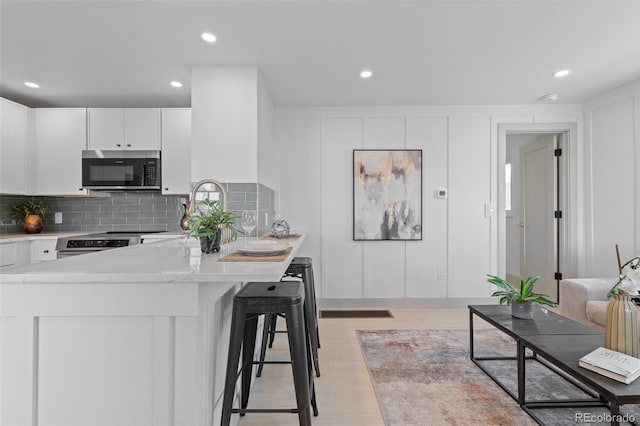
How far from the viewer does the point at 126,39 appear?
7.94 ft

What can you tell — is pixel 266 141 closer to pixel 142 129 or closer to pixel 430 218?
pixel 142 129

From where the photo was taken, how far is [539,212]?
4.44 meters

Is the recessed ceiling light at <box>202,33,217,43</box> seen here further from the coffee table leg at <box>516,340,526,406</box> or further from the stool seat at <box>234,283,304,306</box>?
the coffee table leg at <box>516,340,526,406</box>

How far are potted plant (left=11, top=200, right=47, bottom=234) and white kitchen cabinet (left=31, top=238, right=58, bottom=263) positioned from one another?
457 millimetres

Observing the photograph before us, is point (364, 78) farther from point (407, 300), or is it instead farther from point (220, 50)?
point (407, 300)

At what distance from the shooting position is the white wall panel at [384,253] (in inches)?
156

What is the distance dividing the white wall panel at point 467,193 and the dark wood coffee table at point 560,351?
1591 mm

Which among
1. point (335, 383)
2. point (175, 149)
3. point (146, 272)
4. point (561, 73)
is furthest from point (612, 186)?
point (175, 149)

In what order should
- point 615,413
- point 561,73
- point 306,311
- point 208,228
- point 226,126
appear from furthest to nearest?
point 561,73
point 226,126
point 306,311
point 208,228
point 615,413

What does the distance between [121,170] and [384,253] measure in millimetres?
3206

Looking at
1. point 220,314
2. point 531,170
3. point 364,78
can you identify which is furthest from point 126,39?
point 531,170

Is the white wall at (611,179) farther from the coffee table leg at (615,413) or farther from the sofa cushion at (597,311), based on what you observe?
the coffee table leg at (615,413)

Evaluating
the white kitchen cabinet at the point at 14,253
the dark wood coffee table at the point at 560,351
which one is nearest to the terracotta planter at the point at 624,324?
the dark wood coffee table at the point at 560,351

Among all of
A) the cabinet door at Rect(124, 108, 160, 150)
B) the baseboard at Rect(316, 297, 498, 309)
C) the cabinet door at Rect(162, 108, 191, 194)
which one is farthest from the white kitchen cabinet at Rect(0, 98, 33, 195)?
the baseboard at Rect(316, 297, 498, 309)
